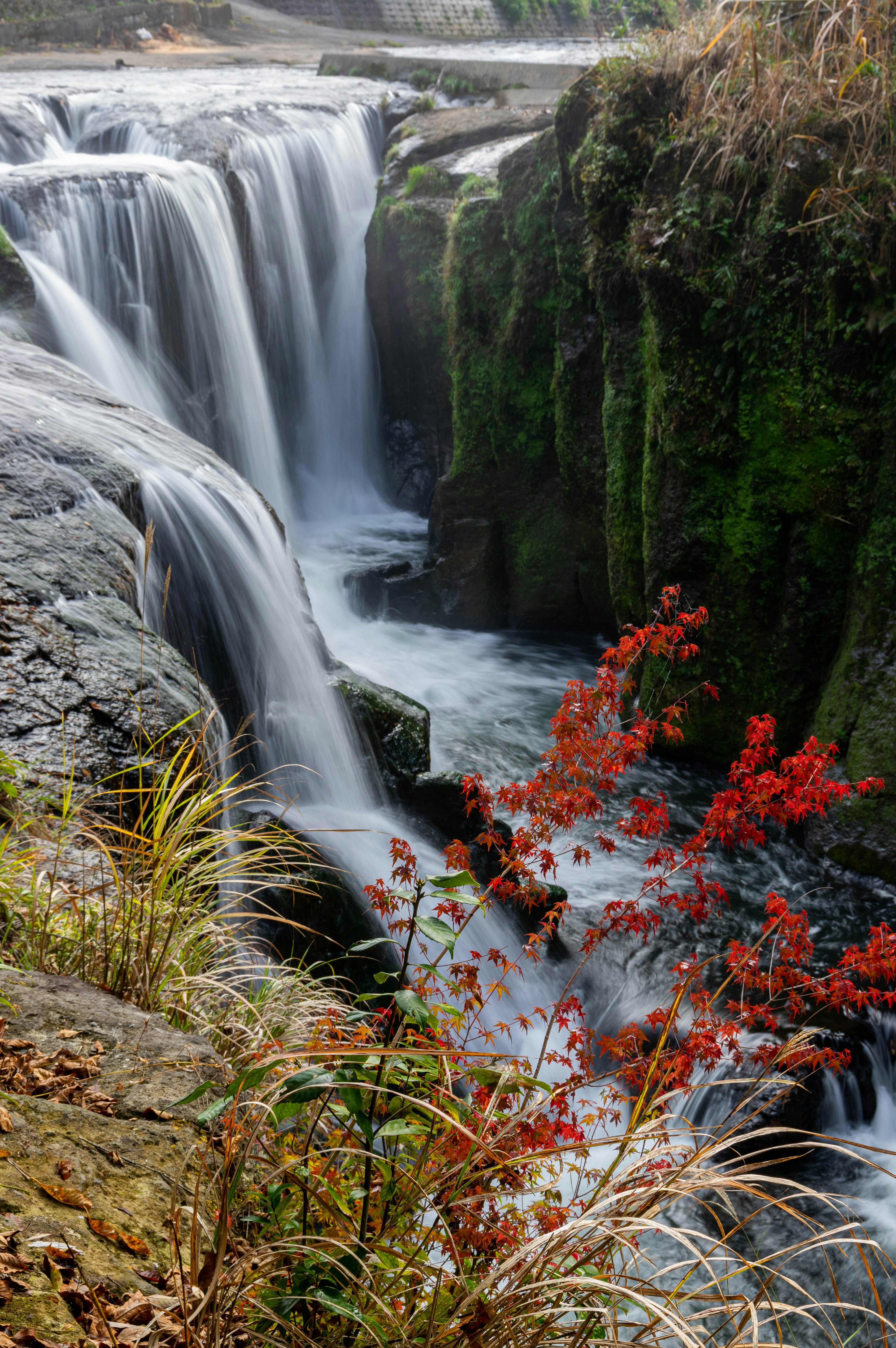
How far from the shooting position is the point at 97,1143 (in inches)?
69.6

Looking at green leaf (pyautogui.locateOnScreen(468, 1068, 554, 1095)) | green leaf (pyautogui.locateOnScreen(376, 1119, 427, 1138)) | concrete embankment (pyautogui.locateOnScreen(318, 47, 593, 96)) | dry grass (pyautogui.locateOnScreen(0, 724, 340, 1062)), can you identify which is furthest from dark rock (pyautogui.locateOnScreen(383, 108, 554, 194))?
green leaf (pyautogui.locateOnScreen(376, 1119, 427, 1138))

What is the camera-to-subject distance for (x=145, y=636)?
12.8 ft

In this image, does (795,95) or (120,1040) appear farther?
(795,95)

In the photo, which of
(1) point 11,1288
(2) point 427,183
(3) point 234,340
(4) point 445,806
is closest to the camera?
(1) point 11,1288

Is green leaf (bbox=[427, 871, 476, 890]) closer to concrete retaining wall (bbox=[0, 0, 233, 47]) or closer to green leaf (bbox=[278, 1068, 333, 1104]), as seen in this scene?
green leaf (bbox=[278, 1068, 333, 1104])

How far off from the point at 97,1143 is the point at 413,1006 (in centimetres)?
74

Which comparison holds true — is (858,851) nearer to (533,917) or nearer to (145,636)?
(533,917)

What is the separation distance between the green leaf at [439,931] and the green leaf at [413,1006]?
0.31 ft

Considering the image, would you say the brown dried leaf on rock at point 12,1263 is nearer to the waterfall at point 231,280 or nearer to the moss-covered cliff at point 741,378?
the moss-covered cliff at point 741,378

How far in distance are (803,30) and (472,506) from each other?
15.0ft

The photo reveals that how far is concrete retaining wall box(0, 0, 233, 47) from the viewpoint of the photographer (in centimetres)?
1652

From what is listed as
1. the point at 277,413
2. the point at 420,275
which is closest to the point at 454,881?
the point at 420,275

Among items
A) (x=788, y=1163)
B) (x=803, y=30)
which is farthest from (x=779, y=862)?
(x=803, y=30)

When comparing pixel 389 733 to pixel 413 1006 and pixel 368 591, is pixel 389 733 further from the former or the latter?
pixel 413 1006
